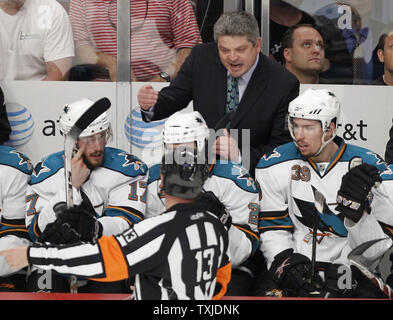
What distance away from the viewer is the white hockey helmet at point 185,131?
2.91 m

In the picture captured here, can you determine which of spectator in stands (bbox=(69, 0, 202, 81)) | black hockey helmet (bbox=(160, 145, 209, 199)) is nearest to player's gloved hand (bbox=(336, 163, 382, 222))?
black hockey helmet (bbox=(160, 145, 209, 199))

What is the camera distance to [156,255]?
217 cm

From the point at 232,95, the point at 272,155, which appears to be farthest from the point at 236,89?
the point at 272,155

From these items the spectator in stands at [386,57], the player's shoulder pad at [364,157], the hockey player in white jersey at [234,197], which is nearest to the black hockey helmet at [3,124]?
the hockey player in white jersey at [234,197]

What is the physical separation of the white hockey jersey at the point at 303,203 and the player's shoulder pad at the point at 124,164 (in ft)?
1.89

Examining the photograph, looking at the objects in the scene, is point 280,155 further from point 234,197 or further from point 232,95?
point 232,95

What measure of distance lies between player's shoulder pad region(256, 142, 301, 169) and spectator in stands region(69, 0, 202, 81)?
1.01 m

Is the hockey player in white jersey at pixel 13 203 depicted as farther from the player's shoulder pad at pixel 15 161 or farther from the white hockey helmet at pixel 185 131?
the white hockey helmet at pixel 185 131

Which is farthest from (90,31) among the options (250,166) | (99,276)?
(99,276)

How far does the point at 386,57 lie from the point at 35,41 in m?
2.10

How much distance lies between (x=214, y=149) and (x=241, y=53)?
0.54 metres

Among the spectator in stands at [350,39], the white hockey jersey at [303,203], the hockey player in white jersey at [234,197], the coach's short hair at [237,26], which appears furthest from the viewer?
the spectator in stands at [350,39]
